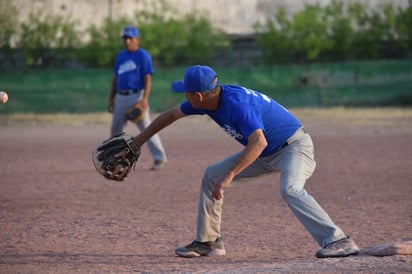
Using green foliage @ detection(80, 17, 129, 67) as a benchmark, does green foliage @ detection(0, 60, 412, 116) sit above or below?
below

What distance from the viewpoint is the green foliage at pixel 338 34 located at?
82.2 feet

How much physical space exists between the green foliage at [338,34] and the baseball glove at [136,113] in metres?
13.5

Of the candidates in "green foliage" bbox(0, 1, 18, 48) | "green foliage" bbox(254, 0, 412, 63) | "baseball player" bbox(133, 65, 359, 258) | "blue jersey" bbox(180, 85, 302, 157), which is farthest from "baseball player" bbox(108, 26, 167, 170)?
"green foliage" bbox(0, 1, 18, 48)

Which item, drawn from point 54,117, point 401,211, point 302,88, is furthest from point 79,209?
point 302,88

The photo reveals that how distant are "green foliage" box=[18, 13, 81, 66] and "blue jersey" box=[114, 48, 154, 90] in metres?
12.9

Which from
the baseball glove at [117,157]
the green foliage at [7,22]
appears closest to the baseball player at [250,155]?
the baseball glove at [117,157]

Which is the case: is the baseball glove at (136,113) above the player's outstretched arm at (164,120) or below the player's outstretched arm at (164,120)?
below

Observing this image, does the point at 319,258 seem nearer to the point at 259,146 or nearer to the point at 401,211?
the point at 259,146

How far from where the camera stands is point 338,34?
25.3 m

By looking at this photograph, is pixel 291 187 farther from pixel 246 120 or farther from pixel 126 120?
pixel 126 120

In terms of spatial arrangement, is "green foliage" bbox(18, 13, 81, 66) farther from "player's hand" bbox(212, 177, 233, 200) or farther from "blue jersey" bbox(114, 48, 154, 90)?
"player's hand" bbox(212, 177, 233, 200)

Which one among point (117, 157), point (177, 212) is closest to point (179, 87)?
point (117, 157)

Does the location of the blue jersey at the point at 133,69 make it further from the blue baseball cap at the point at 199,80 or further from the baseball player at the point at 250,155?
the blue baseball cap at the point at 199,80

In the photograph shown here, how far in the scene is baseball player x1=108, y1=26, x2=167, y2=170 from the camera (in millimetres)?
12188
